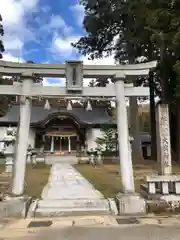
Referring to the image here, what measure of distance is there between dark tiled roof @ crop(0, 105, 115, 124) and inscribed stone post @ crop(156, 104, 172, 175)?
72.0ft

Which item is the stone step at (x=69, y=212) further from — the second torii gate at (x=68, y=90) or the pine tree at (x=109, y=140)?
the pine tree at (x=109, y=140)

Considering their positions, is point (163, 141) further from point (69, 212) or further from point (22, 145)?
point (22, 145)

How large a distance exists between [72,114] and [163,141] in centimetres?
2224

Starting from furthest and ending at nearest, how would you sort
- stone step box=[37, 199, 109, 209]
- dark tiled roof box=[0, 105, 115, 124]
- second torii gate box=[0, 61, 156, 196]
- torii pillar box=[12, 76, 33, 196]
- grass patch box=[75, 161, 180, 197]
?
dark tiled roof box=[0, 105, 115, 124]
grass patch box=[75, 161, 180, 197]
stone step box=[37, 199, 109, 209]
second torii gate box=[0, 61, 156, 196]
torii pillar box=[12, 76, 33, 196]

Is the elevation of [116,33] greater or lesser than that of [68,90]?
greater

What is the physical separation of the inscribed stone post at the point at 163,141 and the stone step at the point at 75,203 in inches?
72.2

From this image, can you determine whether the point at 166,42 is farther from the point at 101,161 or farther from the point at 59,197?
the point at 59,197

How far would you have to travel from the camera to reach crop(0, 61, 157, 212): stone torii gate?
23.1 ft

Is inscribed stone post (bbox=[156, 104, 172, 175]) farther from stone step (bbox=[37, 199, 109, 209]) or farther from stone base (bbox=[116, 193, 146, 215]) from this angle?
stone step (bbox=[37, 199, 109, 209])

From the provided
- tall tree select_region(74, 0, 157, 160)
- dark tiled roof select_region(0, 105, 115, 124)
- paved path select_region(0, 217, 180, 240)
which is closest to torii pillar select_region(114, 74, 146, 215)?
paved path select_region(0, 217, 180, 240)

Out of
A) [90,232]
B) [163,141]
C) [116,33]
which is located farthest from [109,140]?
[90,232]

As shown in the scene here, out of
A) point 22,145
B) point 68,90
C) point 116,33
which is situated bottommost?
point 22,145

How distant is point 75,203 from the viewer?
24.3 ft

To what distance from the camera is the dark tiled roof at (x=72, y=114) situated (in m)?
29.4
